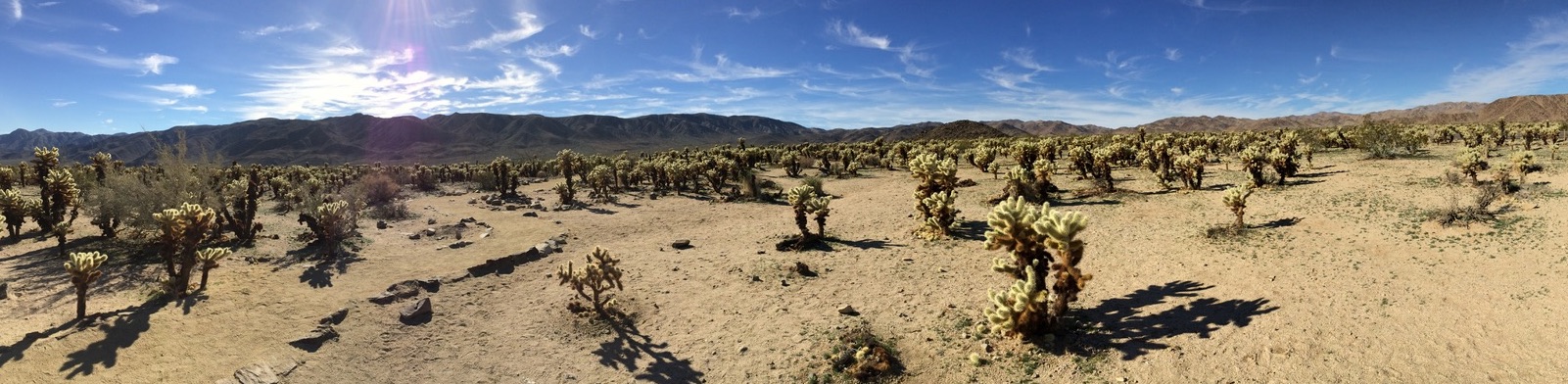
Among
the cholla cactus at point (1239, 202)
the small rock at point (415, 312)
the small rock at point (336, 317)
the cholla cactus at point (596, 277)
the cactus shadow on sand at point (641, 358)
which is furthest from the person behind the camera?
the cholla cactus at point (1239, 202)

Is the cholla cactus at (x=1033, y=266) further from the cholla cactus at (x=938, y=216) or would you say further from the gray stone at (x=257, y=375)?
the gray stone at (x=257, y=375)

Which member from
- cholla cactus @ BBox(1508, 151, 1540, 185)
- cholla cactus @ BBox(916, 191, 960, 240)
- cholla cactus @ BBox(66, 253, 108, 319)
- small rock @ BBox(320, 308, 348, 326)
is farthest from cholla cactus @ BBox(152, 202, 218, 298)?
cholla cactus @ BBox(1508, 151, 1540, 185)

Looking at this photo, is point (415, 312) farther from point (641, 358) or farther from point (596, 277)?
point (641, 358)

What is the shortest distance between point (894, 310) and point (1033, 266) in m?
2.90

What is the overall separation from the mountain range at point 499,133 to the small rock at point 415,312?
89490mm

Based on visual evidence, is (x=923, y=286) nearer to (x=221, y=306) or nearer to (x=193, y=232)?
(x=221, y=306)

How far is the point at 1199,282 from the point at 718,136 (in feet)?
539

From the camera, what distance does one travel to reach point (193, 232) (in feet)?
40.9

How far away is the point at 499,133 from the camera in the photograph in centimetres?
14588

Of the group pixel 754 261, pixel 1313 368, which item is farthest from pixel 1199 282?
pixel 754 261

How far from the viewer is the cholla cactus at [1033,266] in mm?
8414

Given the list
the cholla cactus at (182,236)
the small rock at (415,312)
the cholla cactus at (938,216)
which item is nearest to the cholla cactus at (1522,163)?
Answer: the cholla cactus at (938,216)

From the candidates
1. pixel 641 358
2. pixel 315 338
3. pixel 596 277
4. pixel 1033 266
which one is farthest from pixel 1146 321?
pixel 315 338

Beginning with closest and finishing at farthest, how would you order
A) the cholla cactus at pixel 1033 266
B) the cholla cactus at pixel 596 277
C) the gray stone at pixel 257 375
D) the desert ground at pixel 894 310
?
the desert ground at pixel 894 310
the cholla cactus at pixel 1033 266
the gray stone at pixel 257 375
the cholla cactus at pixel 596 277
